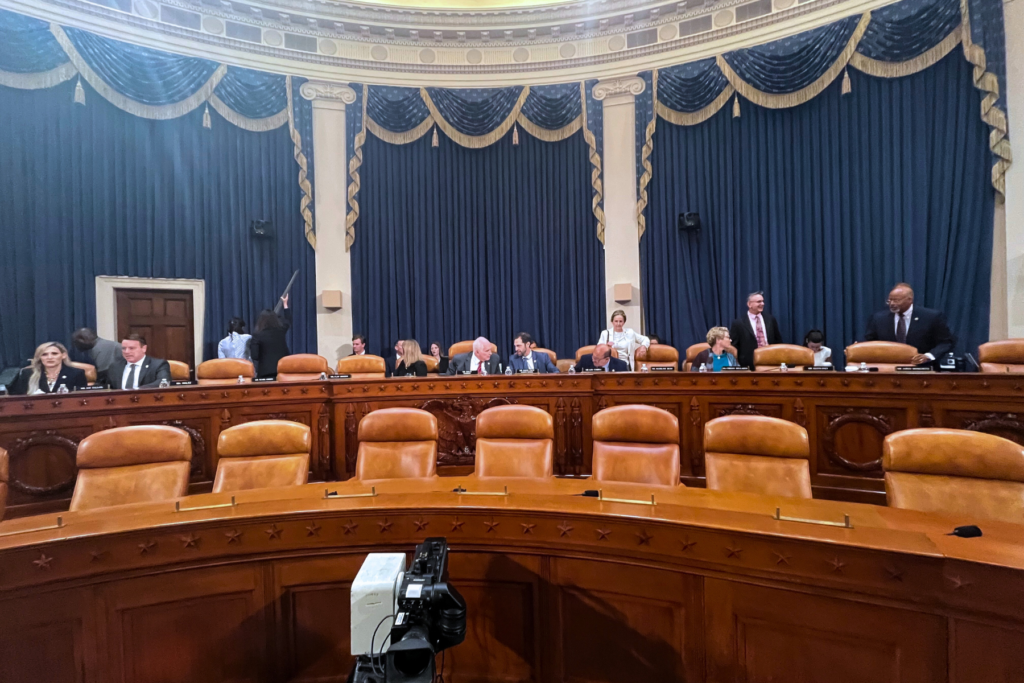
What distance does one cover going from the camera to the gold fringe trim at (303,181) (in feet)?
27.8

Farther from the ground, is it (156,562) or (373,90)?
(373,90)

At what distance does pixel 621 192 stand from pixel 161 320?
24.4 ft

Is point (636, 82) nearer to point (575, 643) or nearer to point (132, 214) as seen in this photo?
point (132, 214)

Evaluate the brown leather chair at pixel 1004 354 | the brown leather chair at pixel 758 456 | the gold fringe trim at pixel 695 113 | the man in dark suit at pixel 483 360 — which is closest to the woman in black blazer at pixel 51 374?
the man in dark suit at pixel 483 360

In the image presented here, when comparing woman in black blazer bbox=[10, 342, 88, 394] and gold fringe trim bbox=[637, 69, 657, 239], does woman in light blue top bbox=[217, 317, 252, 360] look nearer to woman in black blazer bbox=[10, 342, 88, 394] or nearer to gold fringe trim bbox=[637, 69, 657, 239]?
woman in black blazer bbox=[10, 342, 88, 394]

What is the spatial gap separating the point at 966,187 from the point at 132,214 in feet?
36.5

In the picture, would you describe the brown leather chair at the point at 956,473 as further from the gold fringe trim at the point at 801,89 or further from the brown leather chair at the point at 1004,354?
the gold fringe trim at the point at 801,89

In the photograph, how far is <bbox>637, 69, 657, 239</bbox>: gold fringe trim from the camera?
8411mm

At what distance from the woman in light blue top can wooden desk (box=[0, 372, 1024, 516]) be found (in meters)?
3.76

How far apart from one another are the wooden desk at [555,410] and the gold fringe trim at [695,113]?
5.39 meters

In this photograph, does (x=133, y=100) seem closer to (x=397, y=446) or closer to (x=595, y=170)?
(x=595, y=170)

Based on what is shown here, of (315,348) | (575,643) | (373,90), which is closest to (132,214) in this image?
(315,348)

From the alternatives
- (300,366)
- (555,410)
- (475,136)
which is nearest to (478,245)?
(475,136)

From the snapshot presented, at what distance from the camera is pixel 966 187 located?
6469 millimetres
